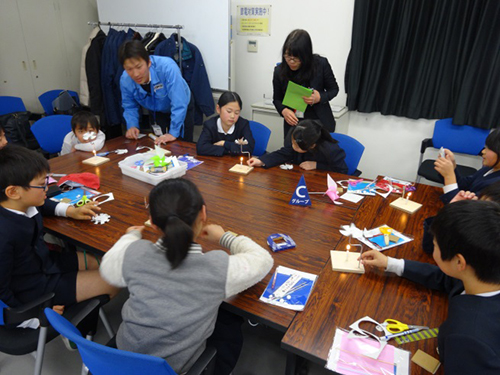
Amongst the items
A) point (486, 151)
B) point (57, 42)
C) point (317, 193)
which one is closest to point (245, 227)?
point (317, 193)

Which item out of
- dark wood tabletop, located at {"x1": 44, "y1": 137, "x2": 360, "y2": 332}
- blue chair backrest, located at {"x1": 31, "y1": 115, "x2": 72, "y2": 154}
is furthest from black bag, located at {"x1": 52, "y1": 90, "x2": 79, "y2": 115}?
dark wood tabletop, located at {"x1": 44, "y1": 137, "x2": 360, "y2": 332}

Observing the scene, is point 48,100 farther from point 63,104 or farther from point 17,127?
point 17,127

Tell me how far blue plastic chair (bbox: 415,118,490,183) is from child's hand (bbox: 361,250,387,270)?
2.05m

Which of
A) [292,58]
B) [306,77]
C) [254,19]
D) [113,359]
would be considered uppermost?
[254,19]

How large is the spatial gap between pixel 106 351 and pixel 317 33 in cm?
373

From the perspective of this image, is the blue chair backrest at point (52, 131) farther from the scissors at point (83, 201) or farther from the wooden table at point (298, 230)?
the scissors at point (83, 201)

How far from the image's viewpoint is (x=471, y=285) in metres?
1.02

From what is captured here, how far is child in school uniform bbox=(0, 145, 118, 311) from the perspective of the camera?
4.42 feet

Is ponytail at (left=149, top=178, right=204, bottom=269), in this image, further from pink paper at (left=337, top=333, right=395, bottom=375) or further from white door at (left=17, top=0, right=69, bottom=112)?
white door at (left=17, top=0, right=69, bottom=112)

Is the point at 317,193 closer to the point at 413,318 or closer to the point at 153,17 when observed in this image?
the point at 413,318

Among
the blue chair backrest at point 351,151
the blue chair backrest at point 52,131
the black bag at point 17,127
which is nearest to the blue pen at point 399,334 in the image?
the blue chair backrest at point 351,151

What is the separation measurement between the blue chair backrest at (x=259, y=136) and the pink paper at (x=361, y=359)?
214 cm

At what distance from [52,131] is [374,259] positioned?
118 inches

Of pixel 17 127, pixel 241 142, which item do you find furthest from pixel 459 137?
pixel 17 127
